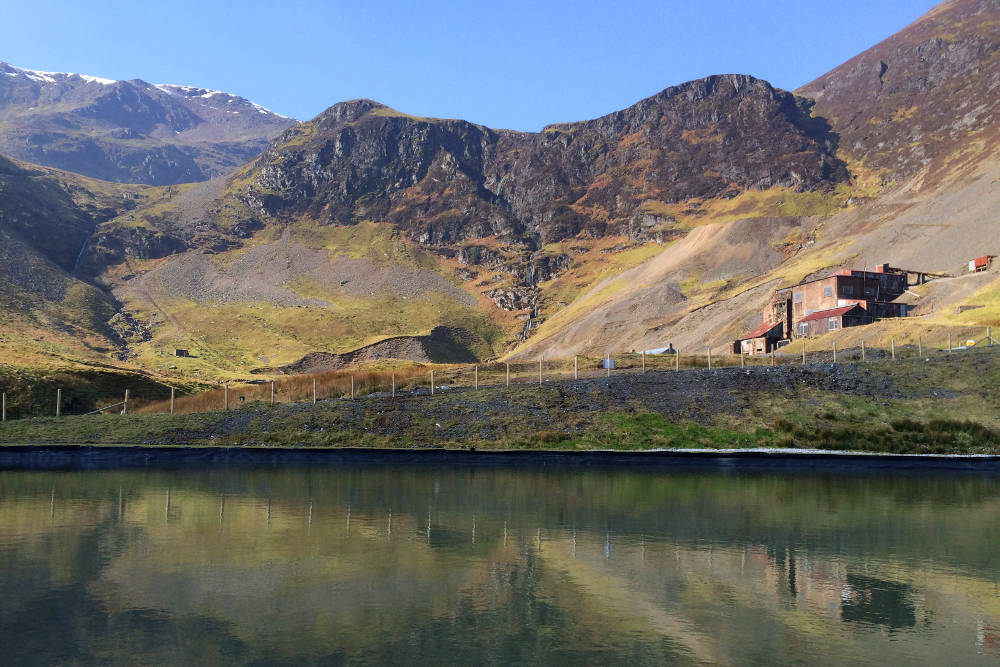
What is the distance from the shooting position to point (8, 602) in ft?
38.7

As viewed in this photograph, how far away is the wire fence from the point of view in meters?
58.3

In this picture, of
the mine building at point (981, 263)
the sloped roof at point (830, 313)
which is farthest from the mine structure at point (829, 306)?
the mine building at point (981, 263)

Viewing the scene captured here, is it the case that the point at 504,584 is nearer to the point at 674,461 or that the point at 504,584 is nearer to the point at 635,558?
the point at 635,558

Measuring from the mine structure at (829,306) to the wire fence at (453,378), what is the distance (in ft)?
29.8

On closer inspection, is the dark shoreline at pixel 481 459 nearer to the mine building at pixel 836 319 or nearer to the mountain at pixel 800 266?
the mountain at pixel 800 266

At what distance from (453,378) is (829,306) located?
5161 centimetres

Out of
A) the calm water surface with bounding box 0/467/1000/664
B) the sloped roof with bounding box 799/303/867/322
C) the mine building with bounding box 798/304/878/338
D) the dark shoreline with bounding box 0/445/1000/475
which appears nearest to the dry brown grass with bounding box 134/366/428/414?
the dark shoreline with bounding box 0/445/1000/475

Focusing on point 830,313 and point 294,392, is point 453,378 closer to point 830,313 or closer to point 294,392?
point 294,392

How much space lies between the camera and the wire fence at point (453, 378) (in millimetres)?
58312

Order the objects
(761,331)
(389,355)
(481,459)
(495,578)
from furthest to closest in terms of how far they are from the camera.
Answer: (389,355) < (761,331) < (481,459) < (495,578)

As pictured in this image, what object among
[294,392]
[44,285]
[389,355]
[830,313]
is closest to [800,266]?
[830,313]

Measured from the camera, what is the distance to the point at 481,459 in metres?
37.9

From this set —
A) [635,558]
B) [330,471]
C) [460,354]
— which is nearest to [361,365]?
[460,354]

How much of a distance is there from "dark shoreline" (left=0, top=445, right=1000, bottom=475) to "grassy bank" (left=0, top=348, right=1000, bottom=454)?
2917mm
